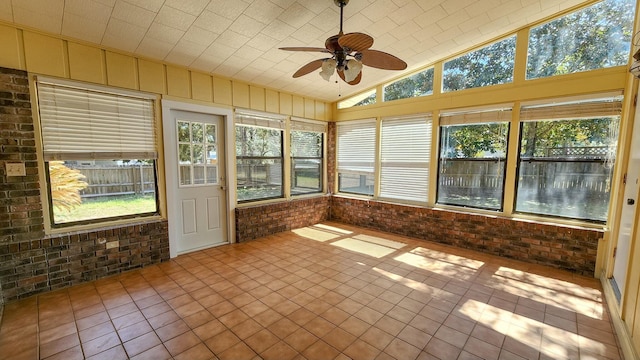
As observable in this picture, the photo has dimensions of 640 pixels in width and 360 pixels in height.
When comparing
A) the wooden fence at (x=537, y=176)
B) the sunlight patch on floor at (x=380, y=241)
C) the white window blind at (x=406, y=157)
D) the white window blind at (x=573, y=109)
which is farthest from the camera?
the white window blind at (x=406, y=157)

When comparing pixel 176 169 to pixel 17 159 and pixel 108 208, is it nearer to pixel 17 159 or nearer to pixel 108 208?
pixel 108 208

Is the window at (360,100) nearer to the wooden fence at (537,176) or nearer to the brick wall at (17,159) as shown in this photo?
the wooden fence at (537,176)

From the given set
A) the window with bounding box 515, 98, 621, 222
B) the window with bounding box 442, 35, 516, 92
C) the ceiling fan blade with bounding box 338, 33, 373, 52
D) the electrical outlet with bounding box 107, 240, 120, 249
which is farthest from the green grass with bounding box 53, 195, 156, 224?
the window with bounding box 515, 98, 621, 222

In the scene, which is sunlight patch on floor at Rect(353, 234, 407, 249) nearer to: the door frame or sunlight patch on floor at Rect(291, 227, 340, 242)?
sunlight patch on floor at Rect(291, 227, 340, 242)

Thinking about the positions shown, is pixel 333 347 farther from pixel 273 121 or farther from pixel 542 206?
pixel 273 121

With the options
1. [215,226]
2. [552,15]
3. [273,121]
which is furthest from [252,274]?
[552,15]

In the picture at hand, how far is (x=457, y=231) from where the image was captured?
4.25m

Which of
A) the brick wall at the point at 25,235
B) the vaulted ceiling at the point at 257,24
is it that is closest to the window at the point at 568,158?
the vaulted ceiling at the point at 257,24

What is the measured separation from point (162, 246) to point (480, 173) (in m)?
4.78

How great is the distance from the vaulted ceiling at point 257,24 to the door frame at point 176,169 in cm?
56

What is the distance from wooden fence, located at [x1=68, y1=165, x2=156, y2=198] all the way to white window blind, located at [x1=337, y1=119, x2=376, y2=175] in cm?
362

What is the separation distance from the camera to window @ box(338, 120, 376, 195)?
538 centimetres

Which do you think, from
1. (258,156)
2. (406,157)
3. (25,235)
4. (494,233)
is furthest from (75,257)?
(494,233)

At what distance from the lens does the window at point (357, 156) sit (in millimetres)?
5383
